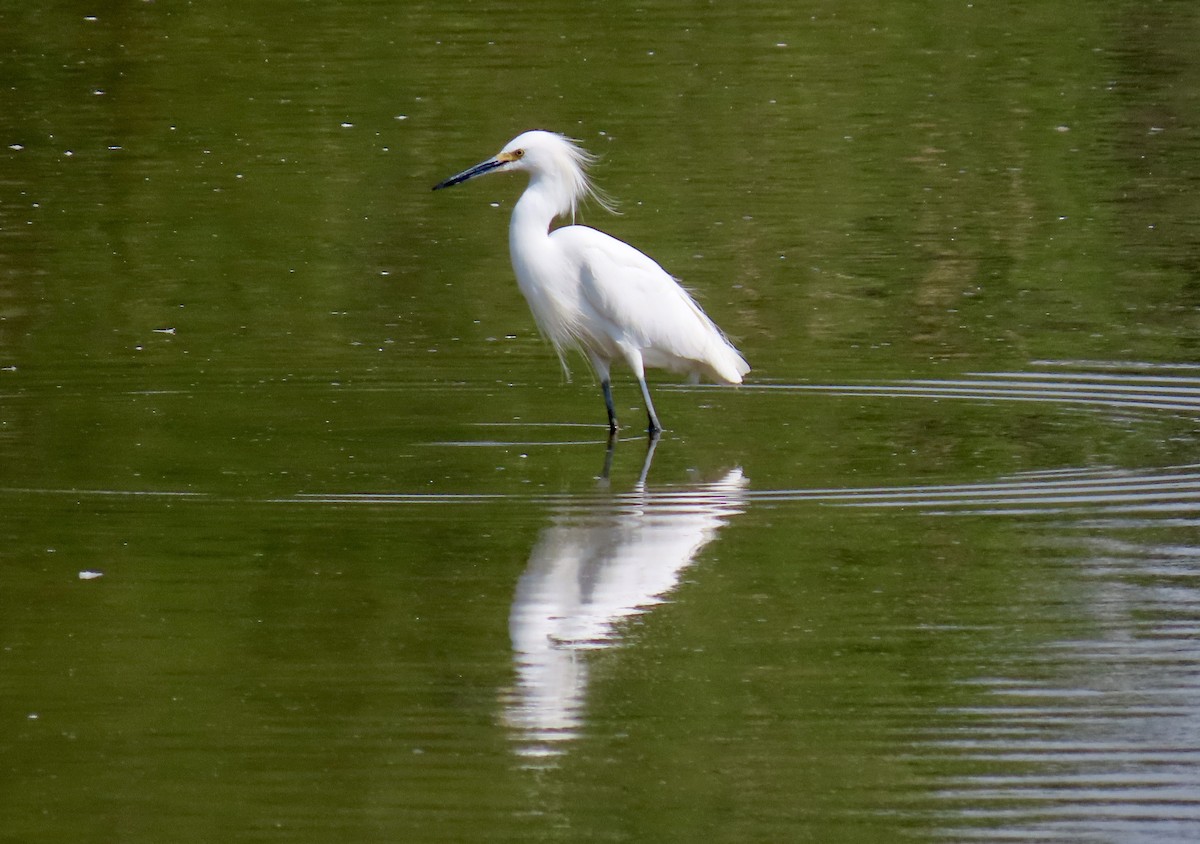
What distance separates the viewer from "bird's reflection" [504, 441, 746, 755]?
537 cm

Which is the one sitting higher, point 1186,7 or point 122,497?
point 122,497

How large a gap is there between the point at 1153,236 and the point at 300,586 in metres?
7.89

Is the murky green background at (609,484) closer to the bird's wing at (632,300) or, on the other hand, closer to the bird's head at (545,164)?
the bird's wing at (632,300)

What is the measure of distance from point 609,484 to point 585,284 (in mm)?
1459

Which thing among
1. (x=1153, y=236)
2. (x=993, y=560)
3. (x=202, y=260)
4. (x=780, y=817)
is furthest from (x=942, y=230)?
(x=780, y=817)

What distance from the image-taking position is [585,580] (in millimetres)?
6484

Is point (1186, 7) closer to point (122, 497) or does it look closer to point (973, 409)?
point (973, 409)

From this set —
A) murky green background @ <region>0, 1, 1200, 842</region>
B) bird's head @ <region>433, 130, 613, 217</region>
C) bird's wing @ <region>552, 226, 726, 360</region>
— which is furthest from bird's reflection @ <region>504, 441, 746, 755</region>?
bird's head @ <region>433, 130, 613, 217</region>

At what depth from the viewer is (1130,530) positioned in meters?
7.01

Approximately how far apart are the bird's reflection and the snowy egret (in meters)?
1.28

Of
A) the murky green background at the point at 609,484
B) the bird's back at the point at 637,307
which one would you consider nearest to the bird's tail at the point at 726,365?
the bird's back at the point at 637,307

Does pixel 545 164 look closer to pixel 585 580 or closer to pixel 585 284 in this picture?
pixel 585 284

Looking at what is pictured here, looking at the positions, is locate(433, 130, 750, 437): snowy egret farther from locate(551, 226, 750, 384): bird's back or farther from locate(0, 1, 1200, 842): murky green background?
locate(0, 1, 1200, 842): murky green background

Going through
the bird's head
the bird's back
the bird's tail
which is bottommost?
the bird's tail
